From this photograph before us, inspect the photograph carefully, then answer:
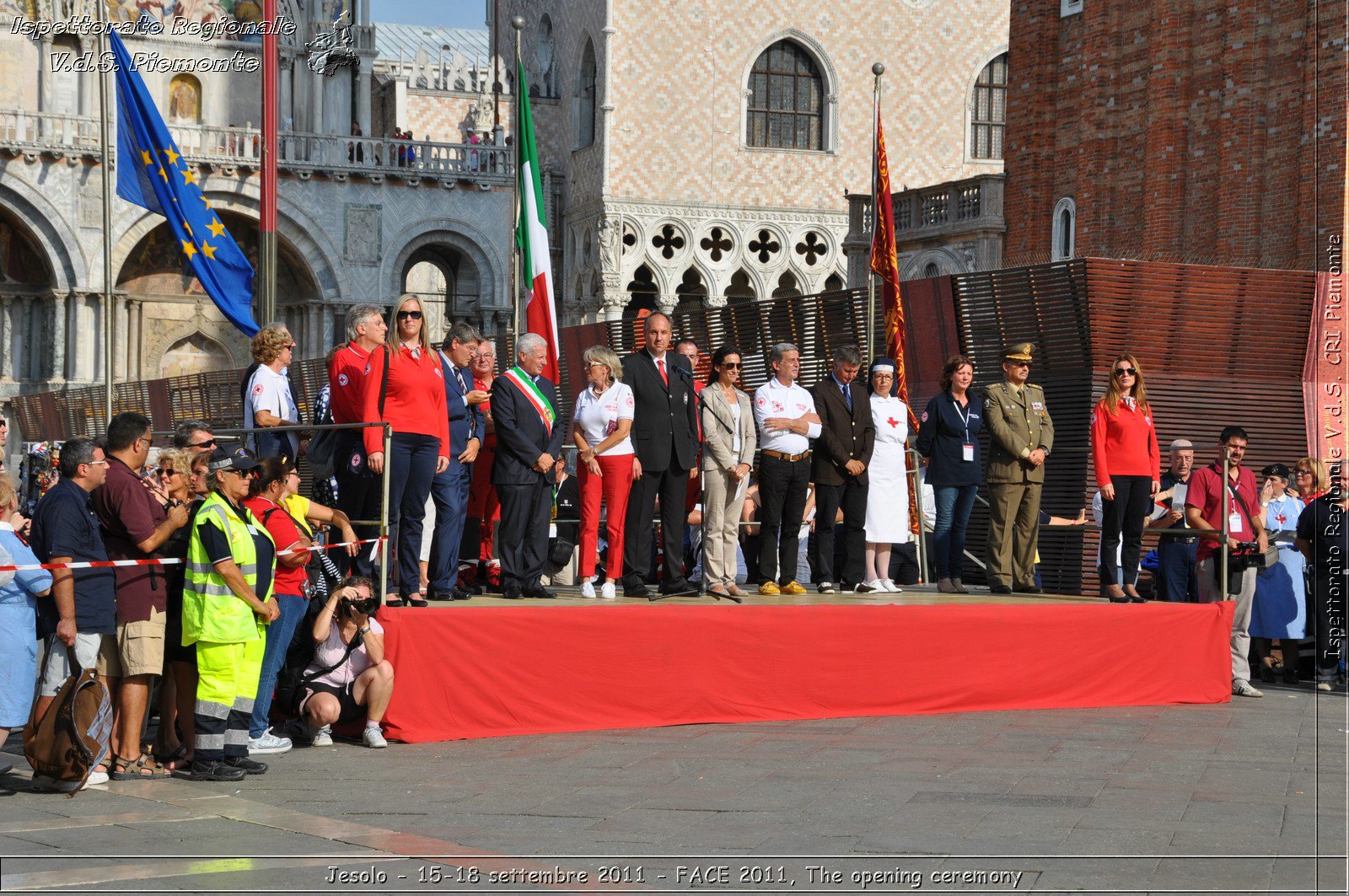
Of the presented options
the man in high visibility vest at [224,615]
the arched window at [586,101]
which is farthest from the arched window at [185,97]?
the man in high visibility vest at [224,615]

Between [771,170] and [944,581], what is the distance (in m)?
31.9

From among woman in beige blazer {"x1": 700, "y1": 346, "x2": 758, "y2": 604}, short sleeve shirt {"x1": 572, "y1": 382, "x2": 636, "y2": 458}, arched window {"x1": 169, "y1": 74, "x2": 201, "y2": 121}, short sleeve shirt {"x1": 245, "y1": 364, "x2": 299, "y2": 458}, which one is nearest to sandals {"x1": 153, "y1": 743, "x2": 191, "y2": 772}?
short sleeve shirt {"x1": 245, "y1": 364, "x2": 299, "y2": 458}

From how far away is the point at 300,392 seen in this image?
26.8 m

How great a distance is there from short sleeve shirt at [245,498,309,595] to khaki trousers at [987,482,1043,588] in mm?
5506

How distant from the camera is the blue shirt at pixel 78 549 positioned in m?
8.58

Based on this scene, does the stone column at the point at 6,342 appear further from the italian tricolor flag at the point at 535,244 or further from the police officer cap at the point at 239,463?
the police officer cap at the point at 239,463

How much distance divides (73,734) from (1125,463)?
7.58 meters

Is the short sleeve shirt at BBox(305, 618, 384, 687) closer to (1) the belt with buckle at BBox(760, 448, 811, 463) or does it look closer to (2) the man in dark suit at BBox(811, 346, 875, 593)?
(1) the belt with buckle at BBox(760, 448, 811, 463)

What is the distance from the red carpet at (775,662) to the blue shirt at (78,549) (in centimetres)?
167

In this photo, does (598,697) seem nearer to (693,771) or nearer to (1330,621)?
(693,771)

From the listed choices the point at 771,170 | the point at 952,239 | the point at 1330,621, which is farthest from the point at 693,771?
the point at 771,170

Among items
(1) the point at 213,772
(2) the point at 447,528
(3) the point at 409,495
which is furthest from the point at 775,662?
(1) the point at 213,772

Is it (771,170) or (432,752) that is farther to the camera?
(771,170)

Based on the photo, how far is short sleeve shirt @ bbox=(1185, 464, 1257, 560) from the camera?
12.8 m
